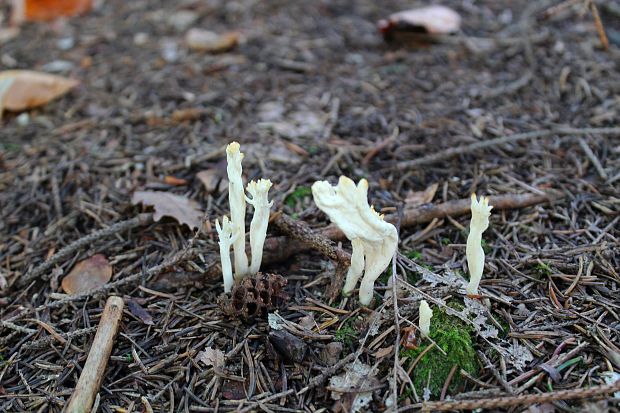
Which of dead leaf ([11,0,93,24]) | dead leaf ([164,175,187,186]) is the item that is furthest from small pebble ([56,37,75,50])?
dead leaf ([164,175,187,186])

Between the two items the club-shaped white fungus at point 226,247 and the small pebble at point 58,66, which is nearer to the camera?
the club-shaped white fungus at point 226,247

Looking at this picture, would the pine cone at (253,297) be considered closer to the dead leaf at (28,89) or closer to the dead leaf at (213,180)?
the dead leaf at (213,180)

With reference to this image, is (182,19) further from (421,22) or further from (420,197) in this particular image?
(420,197)

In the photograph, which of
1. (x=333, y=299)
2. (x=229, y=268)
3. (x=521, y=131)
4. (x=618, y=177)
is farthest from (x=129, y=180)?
(x=618, y=177)

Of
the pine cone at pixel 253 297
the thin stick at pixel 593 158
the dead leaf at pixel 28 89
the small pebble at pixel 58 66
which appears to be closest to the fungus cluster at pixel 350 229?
the pine cone at pixel 253 297

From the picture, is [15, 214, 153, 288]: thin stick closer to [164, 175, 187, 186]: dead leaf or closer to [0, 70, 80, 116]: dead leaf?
[164, 175, 187, 186]: dead leaf

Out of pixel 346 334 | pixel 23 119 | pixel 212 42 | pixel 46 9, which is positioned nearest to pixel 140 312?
pixel 346 334
